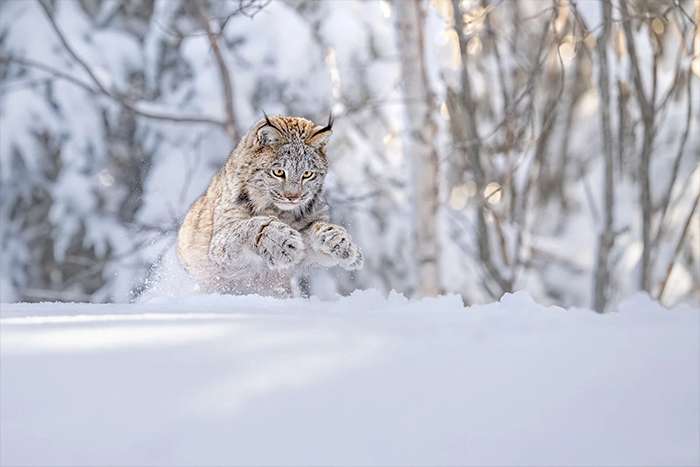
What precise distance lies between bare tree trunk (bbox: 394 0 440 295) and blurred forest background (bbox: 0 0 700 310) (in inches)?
1.4

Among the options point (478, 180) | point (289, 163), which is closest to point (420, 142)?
point (478, 180)

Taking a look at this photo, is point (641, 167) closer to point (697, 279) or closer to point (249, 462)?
point (697, 279)

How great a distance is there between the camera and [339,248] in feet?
13.3

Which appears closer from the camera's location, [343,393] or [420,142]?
[343,393]

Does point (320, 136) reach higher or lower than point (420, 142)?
higher

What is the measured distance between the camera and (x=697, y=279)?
10797mm

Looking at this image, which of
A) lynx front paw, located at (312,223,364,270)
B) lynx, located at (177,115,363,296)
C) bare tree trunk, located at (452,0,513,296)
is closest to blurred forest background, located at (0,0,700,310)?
bare tree trunk, located at (452,0,513,296)

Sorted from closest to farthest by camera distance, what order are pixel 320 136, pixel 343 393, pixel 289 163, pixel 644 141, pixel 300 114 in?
pixel 343 393
pixel 289 163
pixel 320 136
pixel 644 141
pixel 300 114

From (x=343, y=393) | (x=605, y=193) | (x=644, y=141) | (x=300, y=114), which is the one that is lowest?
(x=605, y=193)

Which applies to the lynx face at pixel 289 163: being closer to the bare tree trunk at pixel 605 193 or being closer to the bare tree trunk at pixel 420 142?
the bare tree trunk at pixel 420 142

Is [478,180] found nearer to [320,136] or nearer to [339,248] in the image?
[320,136]

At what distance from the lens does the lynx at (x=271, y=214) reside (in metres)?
4.12

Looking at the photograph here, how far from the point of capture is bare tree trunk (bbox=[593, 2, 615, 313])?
7.35 meters

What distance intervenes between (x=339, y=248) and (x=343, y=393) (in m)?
1.96
